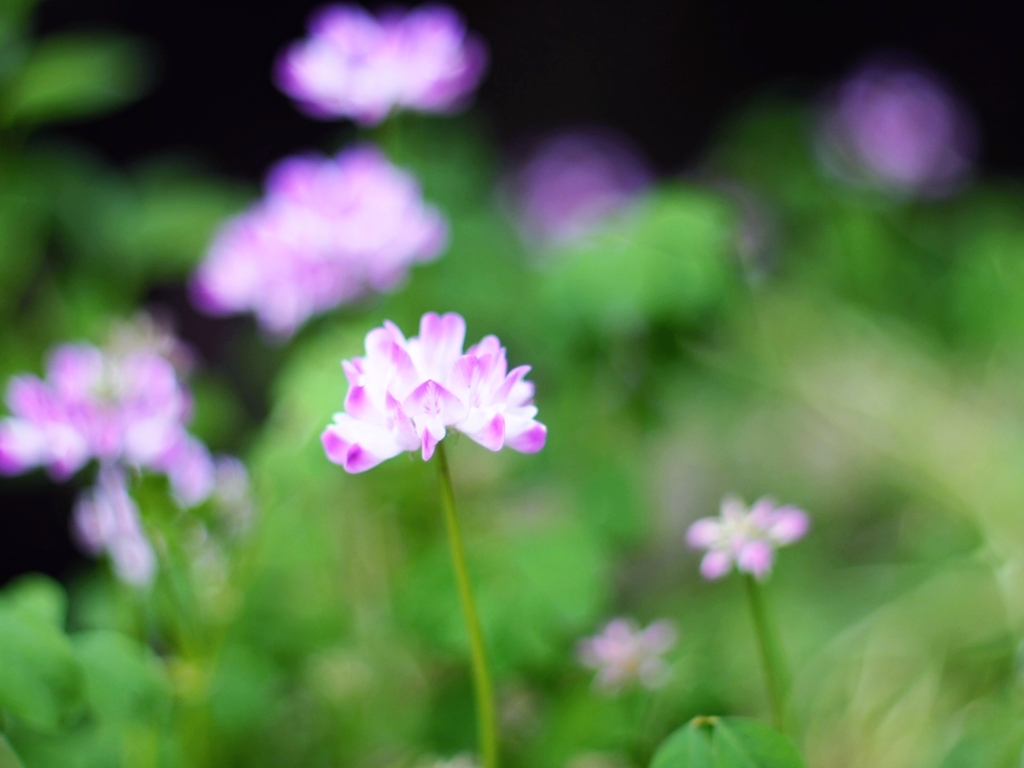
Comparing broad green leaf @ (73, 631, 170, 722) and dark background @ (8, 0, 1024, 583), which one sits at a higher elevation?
dark background @ (8, 0, 1024, 583)

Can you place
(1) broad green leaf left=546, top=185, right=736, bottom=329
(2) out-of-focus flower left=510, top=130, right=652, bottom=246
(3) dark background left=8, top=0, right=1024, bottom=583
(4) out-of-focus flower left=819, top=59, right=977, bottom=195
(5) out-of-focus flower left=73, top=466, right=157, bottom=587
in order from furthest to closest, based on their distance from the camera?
(3) dark background left=8, top=0, right=1024, bottom=583
(2) out-of-focus flower left=510, top=130, right=652, bottom=246
(4) out-of-focus flower left=819, top=59, right=977, bottom=195
(1) broad green leaf left=546, top=185, right=736, bottom=329
(5) out-of-focus flower left=73, top=466, right=157, bottom=587

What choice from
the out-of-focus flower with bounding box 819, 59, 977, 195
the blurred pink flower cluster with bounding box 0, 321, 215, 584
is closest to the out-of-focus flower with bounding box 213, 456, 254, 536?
the blurred pink flower cluster with bounding box 0, 321, 215, 584

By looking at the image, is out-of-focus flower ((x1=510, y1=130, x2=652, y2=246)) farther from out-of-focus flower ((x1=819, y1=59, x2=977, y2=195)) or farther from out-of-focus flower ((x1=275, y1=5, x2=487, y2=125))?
out-of-focus flower ((x1=275, y1=5, x2=487, y2=125))

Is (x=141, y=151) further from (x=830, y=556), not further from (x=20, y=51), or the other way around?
(x=830, y=556)

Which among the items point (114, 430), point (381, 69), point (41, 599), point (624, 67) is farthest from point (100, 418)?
point (624, 67)

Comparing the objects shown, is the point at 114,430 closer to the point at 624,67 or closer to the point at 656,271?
the point at 656,271

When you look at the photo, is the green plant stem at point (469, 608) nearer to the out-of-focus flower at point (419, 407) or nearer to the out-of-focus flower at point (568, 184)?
the out-of-focus flower at point (419, 407)

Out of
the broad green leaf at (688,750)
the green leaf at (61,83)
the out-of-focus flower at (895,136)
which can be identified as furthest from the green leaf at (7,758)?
the out-of-focus flower at (895,136)

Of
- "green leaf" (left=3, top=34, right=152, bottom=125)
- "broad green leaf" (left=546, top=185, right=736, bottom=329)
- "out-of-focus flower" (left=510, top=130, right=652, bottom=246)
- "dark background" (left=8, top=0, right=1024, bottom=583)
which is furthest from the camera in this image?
"dark background" (left=8, top=0, right=1024, bottom=583)
